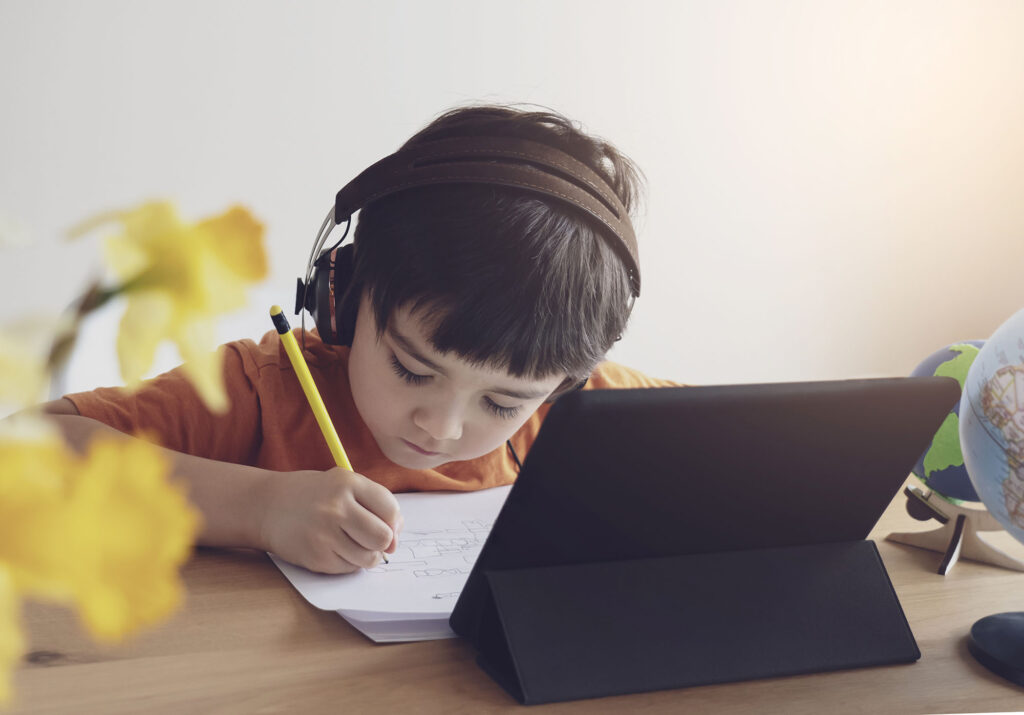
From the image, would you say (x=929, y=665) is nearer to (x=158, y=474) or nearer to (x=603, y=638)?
(x=603, y=638)

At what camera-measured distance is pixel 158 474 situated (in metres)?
0.11

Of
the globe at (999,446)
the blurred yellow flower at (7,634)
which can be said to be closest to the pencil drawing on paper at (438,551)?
the globe at (999,446)

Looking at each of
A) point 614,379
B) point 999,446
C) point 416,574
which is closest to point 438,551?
point 416,574

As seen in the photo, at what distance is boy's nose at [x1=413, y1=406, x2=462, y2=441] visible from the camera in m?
0.77

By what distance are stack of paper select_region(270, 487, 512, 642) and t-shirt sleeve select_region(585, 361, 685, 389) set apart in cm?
37

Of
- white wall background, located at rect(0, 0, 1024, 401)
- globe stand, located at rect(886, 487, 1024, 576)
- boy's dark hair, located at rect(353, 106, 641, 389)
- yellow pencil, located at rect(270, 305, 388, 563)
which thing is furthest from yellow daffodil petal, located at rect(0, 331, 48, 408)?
white wall background, located at rect(0, 0, 1024, 401)

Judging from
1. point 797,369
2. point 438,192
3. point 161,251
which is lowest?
point 797,369

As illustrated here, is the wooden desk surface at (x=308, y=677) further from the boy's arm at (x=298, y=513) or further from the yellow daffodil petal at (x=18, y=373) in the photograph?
the yellow daffodil petal at (x=18, y=373)

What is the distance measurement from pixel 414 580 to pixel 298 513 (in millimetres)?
93

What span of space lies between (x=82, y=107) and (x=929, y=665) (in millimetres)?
1707

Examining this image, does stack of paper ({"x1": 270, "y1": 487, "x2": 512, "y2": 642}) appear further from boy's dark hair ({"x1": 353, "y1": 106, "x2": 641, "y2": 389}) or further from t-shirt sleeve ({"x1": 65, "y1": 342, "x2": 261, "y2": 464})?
t-shirt sleeve ({"x1": 65, "y1": 342, "x2": 261, "y2": 464})

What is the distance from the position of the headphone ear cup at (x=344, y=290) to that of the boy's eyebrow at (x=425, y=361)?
0.20 ft

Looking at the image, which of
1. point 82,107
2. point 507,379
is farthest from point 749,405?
point 82,107

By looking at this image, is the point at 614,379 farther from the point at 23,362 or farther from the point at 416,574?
the point at 23,362
